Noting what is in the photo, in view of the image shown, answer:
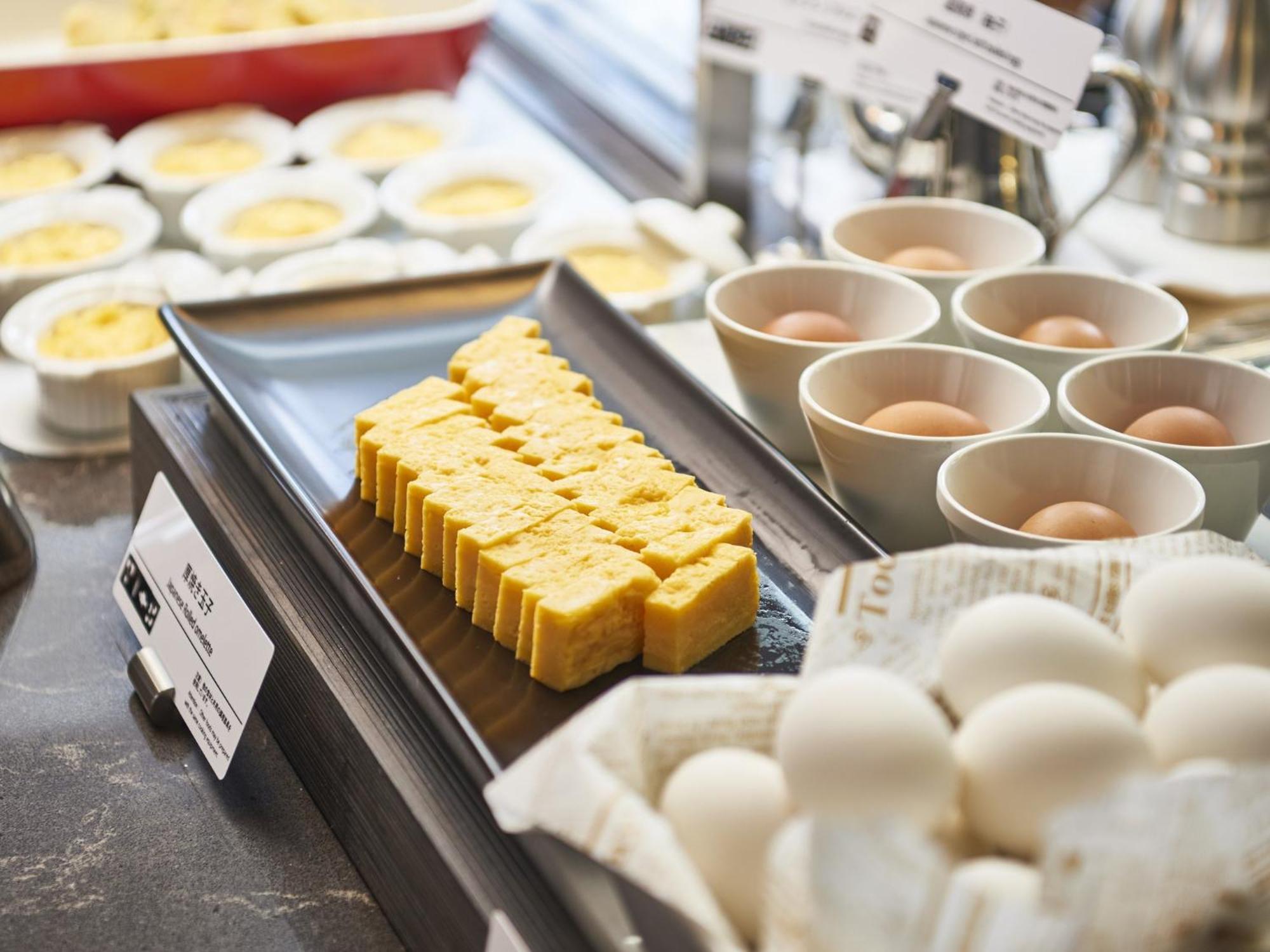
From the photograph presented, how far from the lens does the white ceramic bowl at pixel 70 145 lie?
1824 millimetres

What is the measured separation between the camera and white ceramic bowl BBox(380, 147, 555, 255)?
5.44 ft

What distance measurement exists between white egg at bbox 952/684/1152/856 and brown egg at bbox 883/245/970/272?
0.64 metres

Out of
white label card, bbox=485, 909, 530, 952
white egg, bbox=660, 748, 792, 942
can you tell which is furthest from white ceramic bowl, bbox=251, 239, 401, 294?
white egg, bbox=660, 748, 792, 942

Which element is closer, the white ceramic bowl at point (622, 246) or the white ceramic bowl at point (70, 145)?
the white ceramic bowl at point (622, 246)

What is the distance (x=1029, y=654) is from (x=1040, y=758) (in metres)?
0.06

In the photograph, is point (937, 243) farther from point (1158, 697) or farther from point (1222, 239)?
point (1158, 697)

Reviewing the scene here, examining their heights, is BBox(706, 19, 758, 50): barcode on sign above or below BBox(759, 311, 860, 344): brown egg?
above

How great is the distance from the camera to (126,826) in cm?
91

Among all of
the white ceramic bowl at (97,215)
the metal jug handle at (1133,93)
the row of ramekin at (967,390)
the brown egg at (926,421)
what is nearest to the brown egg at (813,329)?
the row of ramekin at (967,390)

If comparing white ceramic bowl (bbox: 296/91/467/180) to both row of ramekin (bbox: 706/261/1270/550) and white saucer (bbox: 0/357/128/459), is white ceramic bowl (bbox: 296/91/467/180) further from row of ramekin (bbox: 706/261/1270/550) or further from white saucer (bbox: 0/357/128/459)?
row of ramekin (bbox: 706/261/1270/550)

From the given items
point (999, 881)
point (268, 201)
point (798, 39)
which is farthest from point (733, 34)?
point (999, 881)

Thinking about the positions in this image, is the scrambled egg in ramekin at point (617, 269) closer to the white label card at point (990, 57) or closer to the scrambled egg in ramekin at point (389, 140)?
the white label card at point (990, 57)

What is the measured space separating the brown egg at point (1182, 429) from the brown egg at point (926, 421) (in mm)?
98

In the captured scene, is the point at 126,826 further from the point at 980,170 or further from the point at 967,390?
the point at 980,170
